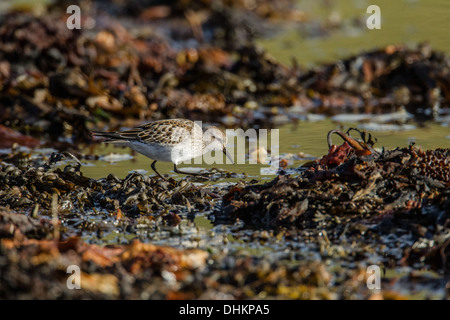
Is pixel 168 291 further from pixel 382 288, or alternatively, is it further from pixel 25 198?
pixel 25 198

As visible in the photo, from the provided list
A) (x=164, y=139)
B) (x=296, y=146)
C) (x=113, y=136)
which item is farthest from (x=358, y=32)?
(x=113, y=136)

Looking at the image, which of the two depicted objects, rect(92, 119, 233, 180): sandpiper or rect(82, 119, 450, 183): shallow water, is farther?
rect(82, 119, 450, 183): shallow water

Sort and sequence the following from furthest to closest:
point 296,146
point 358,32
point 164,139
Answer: point 358,32 → point 296,146 → point 164,139

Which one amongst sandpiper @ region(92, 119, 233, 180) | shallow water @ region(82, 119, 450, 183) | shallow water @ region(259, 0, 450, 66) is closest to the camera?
sandpiper @ region(92, 119, 233, 180)

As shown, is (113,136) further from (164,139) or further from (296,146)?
(296,146)

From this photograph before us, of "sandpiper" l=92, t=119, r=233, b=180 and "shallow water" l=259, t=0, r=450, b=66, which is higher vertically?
"shallow water" l=259, t=0, r=450, b=66

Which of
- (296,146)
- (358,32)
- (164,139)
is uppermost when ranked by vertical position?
(358,32)

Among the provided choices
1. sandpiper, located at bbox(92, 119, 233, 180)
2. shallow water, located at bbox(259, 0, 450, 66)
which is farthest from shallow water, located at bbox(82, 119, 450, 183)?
shallow water, located at bbox(259, 0, 450, 66)

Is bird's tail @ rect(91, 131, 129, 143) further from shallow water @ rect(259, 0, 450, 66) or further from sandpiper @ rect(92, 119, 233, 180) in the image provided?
shallow water @ rect(259, 0, 450, 66)

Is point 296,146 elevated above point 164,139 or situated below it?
below

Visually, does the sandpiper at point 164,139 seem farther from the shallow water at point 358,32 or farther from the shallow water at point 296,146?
the shallow water at point 358,32

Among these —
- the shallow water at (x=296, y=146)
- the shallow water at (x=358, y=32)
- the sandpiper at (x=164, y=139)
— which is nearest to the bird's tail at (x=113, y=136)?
the sandpiper at (x=164, y=139)
